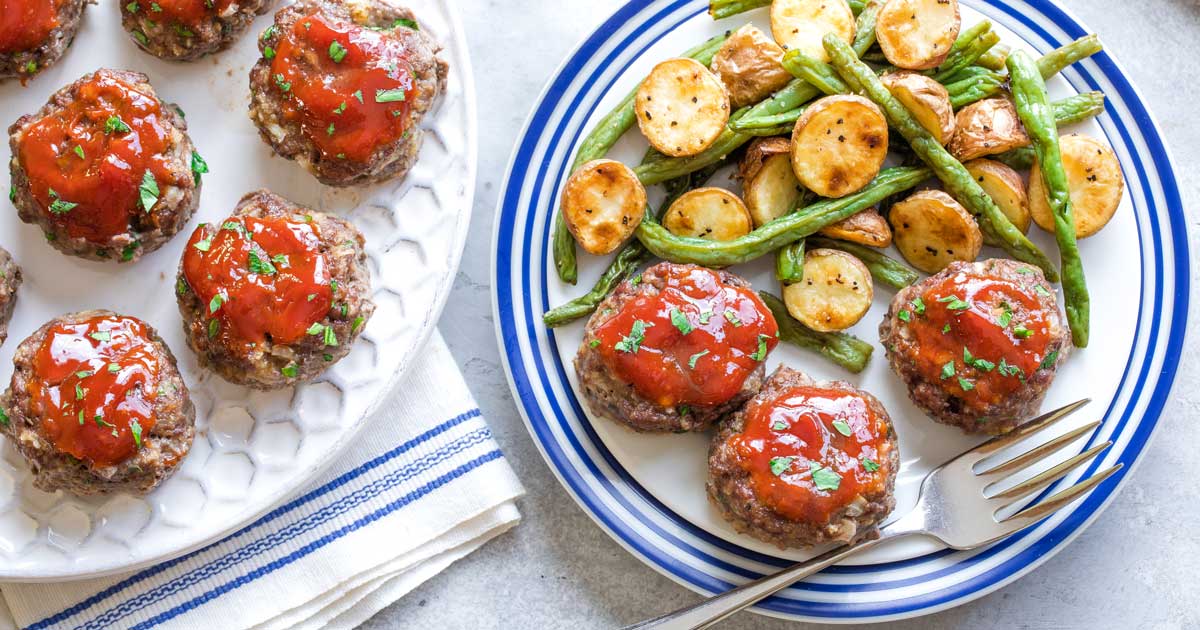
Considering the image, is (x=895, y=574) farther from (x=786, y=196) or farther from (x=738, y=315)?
(x=786, y=196)

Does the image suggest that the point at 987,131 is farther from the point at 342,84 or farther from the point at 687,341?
the point at 342,84

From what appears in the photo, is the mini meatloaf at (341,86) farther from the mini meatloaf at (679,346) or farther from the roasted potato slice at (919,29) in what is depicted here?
the roasted potato slice at (919,29)

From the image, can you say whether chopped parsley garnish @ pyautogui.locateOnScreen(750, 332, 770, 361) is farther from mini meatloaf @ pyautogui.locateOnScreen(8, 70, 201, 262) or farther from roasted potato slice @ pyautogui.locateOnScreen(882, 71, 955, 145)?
A: mini meatloaf @ pyautogui.locateOnScreen(8, 70, 201, 262)

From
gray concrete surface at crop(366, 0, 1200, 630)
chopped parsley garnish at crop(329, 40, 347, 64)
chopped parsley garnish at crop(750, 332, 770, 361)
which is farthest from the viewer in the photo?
gray concrete surface at crop(366, 0, 1200, 630)

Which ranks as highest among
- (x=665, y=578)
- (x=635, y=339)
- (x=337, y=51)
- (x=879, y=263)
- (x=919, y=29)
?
(x=919, y=29)

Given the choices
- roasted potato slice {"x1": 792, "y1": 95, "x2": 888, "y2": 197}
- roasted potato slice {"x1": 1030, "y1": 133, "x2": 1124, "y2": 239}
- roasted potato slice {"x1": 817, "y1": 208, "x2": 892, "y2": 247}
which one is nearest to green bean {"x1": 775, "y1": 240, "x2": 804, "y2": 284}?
roasted potato slice {"x1": 817, "y1": 208, "x2": 892, "y2": 247}

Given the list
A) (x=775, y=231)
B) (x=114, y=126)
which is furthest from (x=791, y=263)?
(x=114, y=126)

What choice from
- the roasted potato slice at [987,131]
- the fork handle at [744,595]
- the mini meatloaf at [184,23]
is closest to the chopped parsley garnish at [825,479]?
the fork handle at [744,595]
